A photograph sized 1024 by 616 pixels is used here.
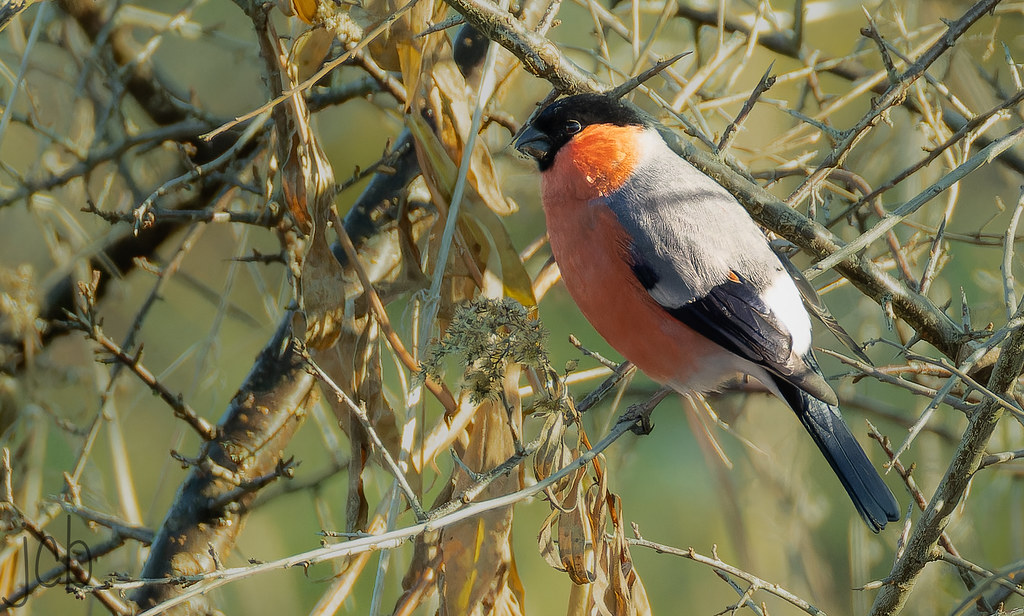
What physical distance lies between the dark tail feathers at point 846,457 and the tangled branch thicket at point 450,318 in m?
0.09

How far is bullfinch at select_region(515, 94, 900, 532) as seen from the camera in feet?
5.37

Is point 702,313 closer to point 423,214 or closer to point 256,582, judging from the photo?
point 423,214

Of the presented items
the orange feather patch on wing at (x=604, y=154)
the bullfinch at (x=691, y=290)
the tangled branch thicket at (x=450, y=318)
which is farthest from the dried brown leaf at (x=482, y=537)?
the orange feather patch on wing at (x=604, y=154)

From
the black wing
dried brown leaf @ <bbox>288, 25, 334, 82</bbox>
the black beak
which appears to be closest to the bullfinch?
the black wing

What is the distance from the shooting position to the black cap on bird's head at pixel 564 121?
1.80m

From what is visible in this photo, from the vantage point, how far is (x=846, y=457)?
1663 mm

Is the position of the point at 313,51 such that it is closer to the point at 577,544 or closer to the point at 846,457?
the point at 577,544

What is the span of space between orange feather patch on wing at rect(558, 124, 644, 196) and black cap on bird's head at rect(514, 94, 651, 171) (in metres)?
0.01

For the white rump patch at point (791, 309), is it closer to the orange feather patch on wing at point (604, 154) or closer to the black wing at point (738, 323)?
the black wing at point (738, 323)

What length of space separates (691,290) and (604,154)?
353mm

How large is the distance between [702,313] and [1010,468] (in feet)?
3.14

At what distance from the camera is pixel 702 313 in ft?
5.39

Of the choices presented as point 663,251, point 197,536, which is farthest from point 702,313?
point 197,536

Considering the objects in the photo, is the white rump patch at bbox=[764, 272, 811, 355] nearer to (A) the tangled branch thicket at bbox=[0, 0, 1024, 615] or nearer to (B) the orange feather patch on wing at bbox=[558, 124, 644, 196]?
(A) the tangled branch thicket at bbox=[0, 0, 1024, 615]
